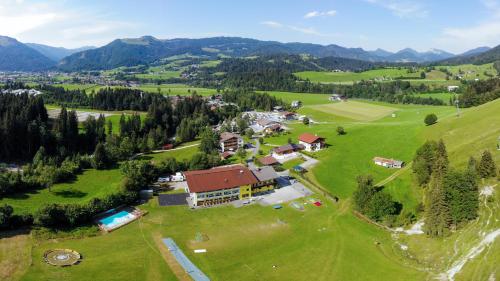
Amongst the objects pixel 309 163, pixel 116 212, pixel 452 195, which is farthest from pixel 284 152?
pixel 116 212

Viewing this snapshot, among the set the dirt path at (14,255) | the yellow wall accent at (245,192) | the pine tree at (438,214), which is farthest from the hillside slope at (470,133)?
the dirt path at (14,255)

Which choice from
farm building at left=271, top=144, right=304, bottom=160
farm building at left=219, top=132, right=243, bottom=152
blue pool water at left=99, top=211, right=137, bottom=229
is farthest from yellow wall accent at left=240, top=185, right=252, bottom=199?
farm building at left=219, top=132, right=243, bottom=152

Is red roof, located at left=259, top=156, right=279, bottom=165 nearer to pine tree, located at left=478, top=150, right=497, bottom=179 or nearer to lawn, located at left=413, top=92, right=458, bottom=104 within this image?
pine tree, located at left=478, top=150, right=497, bottom=179

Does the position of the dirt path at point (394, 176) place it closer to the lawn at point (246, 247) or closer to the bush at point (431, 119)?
the lawn at point (246, 247)

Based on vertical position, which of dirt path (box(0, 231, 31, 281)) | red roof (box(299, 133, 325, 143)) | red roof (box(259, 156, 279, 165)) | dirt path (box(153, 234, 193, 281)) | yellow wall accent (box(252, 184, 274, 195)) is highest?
red roof (box(299, 133, 325, 143))

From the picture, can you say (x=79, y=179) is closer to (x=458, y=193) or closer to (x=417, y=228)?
(x=417, y=228)
